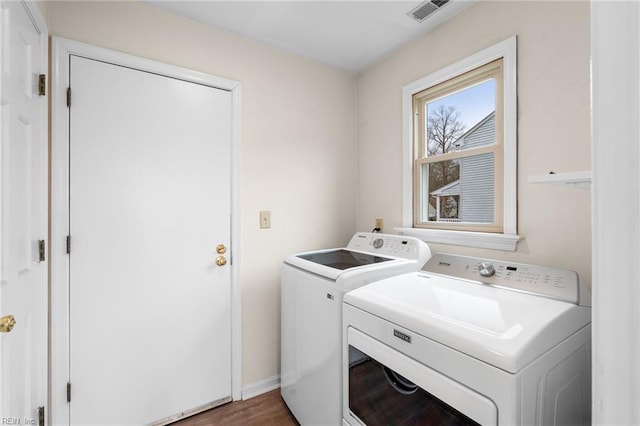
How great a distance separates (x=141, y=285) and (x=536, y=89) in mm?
2270

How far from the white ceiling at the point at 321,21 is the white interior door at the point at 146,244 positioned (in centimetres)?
42

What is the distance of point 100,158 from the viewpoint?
1.56m

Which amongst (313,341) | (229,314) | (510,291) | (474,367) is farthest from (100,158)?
(510,291)

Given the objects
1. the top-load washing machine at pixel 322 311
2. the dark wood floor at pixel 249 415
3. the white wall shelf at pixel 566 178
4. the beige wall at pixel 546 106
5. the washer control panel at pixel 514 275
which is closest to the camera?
the white wall shelf at pixel 566 178

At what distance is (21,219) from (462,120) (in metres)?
2.29

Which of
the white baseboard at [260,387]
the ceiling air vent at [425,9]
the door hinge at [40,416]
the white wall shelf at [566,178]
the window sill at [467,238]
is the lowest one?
the white baseboard at [260,387]

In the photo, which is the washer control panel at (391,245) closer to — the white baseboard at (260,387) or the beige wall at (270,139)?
the beige wall at (270,139)

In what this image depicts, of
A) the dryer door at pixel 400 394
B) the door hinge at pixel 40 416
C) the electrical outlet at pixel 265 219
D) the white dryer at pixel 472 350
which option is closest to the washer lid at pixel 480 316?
the white dryer at pixel 472 350

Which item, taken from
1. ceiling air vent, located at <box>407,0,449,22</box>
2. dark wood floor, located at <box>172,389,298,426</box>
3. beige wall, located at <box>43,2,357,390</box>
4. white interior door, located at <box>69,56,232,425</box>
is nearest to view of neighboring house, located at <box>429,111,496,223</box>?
ceiling air vent, located at <box>407,0,449,22</box>

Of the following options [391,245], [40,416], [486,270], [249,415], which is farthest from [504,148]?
[40,416]

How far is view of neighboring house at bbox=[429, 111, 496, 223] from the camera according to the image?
5.65 ft

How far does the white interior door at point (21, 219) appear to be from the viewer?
1032 mm

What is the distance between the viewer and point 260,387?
2037mm

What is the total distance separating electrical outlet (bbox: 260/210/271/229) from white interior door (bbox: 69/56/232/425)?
0.77 ft
